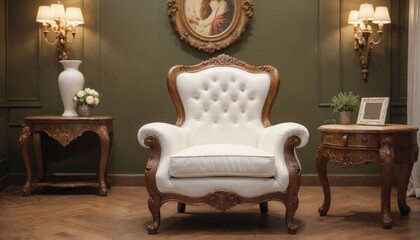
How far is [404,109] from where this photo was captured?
443cm

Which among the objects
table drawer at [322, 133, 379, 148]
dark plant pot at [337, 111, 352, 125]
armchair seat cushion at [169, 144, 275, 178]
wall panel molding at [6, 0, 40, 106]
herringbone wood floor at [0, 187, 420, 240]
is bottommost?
herringbone wood floor at [0, 187, 420, 240]

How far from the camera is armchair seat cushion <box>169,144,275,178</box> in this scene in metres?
2.74

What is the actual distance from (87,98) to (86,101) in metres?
0.03

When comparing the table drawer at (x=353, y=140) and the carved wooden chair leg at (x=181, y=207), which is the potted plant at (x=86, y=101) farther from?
the table drawer at (x=353, y=140)

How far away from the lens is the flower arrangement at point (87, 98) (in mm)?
4112

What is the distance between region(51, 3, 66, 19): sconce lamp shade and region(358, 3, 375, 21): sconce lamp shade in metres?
2.55

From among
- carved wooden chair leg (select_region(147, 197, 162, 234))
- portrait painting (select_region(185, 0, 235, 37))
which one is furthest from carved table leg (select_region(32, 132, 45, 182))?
carved wooden chair leg (select_region(147, 197, 162, 234))

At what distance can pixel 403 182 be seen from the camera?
10.5 ft

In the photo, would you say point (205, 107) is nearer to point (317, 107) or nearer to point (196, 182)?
point (196, 182)

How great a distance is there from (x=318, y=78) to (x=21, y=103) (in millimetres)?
2718

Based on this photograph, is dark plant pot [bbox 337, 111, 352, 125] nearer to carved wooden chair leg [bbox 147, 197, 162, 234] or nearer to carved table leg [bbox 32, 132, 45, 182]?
carved wooden chair leg [bbox 147, 197, 162, 234]

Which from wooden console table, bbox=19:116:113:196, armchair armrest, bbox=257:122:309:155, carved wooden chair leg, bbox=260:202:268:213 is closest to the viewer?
armchair armrest, bbox=257:122:309:155

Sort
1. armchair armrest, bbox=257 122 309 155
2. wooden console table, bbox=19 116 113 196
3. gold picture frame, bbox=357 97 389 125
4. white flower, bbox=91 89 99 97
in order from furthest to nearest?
1. white flower, bbox=91 89 99 97
2. wooden console table, bbox=19 116 113 196
3. gold picture frame, bbox=357 97 389 125
4. armchair armrest, bbox=257 122 309 155

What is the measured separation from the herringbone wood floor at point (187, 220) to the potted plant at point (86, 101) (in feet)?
2.30
